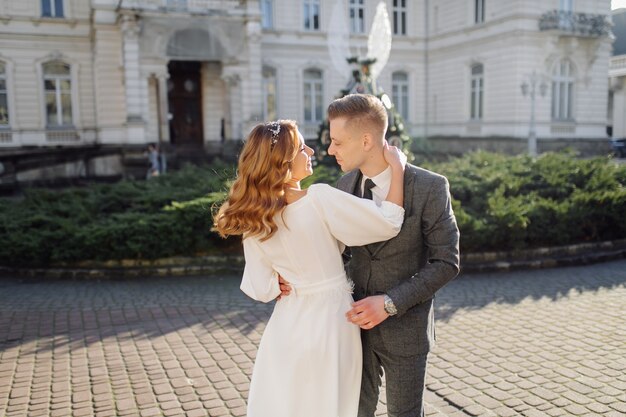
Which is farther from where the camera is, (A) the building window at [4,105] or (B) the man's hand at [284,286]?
(A) the building window at [4,105]

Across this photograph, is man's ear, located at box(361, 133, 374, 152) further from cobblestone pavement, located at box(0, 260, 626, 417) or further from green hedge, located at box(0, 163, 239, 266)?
green hedge, located at box(0, 163, 239, 266)

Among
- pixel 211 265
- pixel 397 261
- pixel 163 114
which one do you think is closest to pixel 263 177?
pixel 397 261

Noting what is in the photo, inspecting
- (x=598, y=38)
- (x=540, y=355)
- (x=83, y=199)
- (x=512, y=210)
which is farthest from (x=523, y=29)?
(x=540, y=355)

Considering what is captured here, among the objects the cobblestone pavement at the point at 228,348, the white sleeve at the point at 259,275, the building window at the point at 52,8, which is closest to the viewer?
the white sleeve at the point at 259,275

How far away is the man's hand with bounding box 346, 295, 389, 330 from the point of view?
2.88 m

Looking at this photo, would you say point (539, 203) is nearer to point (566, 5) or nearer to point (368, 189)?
point (368, 189)

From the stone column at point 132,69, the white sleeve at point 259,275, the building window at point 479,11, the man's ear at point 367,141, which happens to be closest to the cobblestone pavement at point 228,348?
the white sleeve at point 259,275

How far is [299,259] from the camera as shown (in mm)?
2973

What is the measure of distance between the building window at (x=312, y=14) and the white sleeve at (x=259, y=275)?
31724 mm

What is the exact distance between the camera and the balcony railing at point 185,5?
2456 centimetres

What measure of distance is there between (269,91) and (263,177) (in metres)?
30.7

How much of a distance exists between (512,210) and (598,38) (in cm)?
2509

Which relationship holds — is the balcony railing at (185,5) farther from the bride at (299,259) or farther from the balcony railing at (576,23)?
the bride at (299,259)

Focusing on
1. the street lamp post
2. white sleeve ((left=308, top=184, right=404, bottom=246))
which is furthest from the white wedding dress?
the street lamp post
